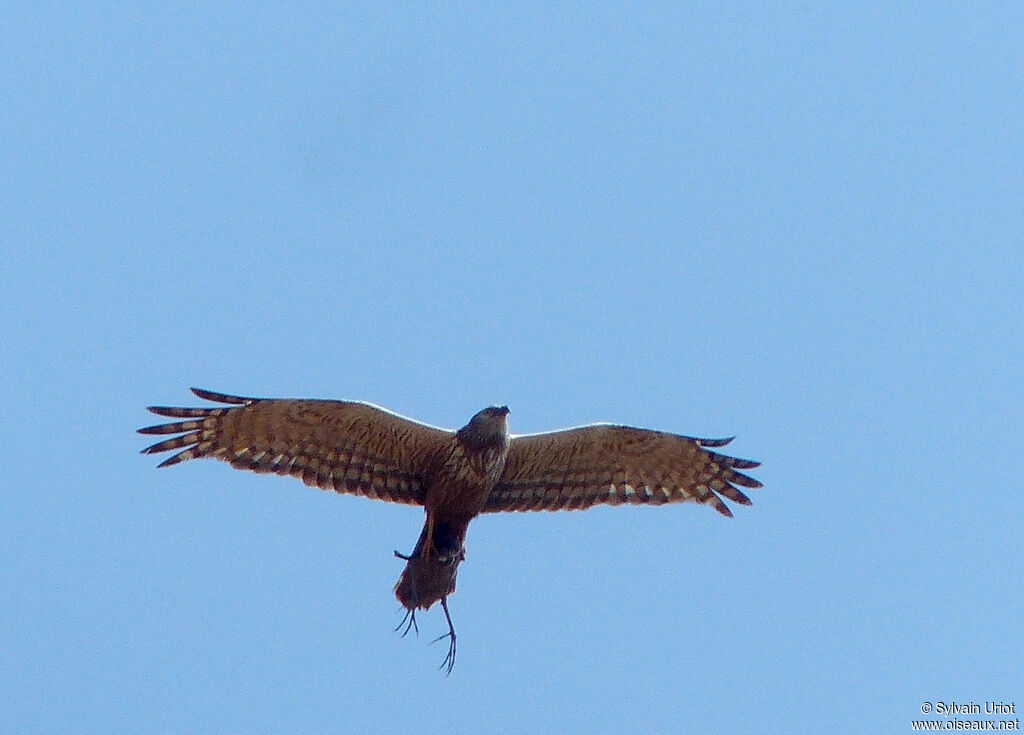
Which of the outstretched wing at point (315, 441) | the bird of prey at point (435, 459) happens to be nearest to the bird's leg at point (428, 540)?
the bird of prey at point (435, 459)

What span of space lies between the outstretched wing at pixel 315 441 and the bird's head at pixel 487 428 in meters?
0.24

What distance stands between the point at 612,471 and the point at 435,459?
144 centimetres

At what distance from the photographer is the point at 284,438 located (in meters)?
9.52

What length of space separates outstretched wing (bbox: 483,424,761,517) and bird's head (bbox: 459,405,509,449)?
0.34 meters

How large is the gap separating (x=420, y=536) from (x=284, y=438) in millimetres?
1251

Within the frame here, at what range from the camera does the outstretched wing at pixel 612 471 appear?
973 centimetres

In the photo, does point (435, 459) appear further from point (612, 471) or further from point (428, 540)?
point (612, 471)

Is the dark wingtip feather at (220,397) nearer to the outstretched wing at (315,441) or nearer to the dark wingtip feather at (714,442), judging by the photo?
the outstretched wing at (315,441)

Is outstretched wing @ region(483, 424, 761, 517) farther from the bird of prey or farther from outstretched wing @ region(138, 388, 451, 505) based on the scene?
outstretched wing @ region(138, 388, 451, 505)

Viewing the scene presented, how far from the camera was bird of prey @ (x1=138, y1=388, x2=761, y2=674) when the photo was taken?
930cm

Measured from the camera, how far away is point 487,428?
9.27m

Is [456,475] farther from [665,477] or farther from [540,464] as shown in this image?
[665,477]

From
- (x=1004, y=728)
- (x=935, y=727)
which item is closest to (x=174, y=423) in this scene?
(x=935, y=727)

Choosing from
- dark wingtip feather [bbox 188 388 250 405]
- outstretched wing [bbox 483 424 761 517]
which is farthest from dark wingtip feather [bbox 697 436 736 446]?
dark wingtip feather [bbox 188 388 250 405]
